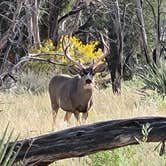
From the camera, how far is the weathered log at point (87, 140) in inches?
237

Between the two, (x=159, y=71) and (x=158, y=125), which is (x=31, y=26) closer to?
(x=159, y=71)

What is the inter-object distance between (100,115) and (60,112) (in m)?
2.65

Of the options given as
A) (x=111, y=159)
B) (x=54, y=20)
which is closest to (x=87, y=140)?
(x=111, y=159)

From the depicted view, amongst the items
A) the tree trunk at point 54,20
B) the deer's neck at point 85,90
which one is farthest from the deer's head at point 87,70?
the tree trunk at point 54,20

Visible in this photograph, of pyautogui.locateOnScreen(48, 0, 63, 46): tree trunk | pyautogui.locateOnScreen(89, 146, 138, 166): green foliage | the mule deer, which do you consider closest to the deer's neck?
the mule deer

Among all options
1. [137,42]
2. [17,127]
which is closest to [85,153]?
[17,127]

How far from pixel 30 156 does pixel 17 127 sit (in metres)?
4.17

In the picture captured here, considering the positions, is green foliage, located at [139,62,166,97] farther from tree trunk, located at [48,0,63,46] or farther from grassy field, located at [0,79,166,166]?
tree trunk, located at [48,0,63,46]

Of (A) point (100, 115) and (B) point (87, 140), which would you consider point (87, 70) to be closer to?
(A) point (100, 115)

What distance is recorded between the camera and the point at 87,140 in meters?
6.02

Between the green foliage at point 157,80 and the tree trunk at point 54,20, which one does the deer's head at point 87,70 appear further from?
the tree trunk at point 54,20

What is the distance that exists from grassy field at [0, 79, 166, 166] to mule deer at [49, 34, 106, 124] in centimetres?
22

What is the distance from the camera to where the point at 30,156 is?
6105 millimetres

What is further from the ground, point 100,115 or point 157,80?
point 157,80
